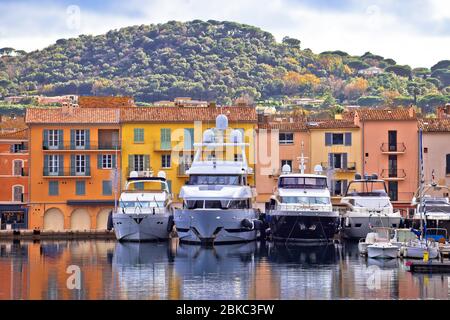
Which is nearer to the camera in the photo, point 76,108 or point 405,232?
point 405,232

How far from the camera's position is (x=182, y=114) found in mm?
101812

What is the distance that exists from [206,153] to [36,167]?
1469cm

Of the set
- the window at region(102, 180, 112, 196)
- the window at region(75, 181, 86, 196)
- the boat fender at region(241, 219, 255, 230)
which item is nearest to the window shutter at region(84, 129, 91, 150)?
the window at region(75, 181, 86, 196)

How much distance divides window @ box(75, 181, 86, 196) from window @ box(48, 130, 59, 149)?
353 cm

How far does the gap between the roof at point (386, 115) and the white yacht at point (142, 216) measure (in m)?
22.0

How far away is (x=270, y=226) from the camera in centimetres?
8612

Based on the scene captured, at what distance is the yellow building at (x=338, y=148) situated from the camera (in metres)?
101

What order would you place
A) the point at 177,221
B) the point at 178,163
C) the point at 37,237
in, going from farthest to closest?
1. the point at 178,163
2. the point at 37,237
3. the point at 177,221

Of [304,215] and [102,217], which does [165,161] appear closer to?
[102,217]

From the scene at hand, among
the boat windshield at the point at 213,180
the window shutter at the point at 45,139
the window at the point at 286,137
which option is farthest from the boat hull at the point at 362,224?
the window shutter at the point at 45,139

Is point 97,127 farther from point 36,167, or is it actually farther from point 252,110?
point 252,110

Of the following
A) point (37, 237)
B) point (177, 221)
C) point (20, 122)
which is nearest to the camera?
point (177, 221)
